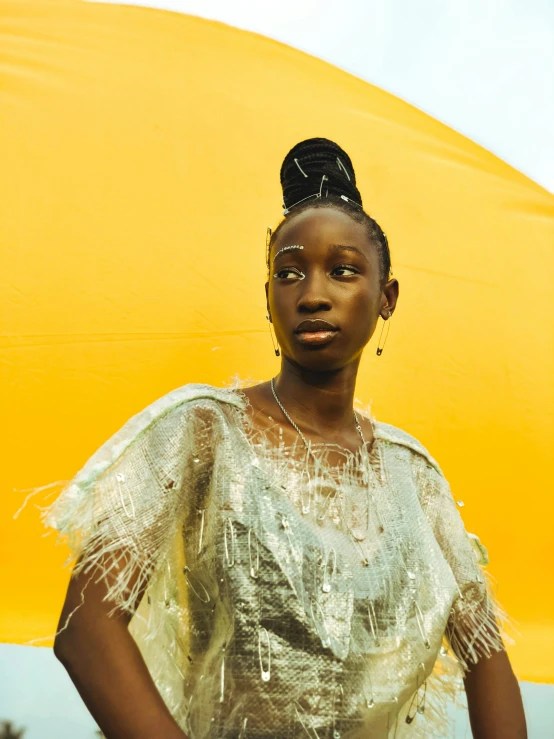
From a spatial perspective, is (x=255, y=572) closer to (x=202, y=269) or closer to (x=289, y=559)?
(x=289, y=559)

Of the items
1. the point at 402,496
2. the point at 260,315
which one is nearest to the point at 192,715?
the point at 402,496

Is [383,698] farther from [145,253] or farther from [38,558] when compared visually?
[145,253]

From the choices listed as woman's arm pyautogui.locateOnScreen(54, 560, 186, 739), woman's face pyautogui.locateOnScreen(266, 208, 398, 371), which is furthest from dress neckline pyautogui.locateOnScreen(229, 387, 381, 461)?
woman's arm pyautogui.locateOnScreen(54, 560, 186, 739)

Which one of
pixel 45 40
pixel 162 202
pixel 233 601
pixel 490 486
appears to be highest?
pixel 45 40

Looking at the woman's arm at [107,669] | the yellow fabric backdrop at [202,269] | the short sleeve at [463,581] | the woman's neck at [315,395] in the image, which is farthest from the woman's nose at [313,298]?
the yellow fabric backdrop at [202,269]

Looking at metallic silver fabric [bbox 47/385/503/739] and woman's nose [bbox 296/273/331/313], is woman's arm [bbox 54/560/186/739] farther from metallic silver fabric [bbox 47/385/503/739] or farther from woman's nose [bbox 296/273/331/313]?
woman's nose [bbox 296/273/331/313]

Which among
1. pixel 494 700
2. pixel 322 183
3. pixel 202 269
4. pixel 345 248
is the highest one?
pixel 202 269

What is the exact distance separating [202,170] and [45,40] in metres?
0.70

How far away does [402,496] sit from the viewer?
51.5 inches

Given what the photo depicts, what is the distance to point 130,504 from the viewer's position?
1028mm

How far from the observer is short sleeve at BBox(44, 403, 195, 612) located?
993 millimetres

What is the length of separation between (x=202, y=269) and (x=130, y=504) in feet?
3.48

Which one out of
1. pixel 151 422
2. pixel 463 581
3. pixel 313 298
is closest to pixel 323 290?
pixel 313 298

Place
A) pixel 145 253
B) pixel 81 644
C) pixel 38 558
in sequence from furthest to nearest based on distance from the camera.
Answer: pixel 145 253 < pixel 38 558 < pixel 81 644
